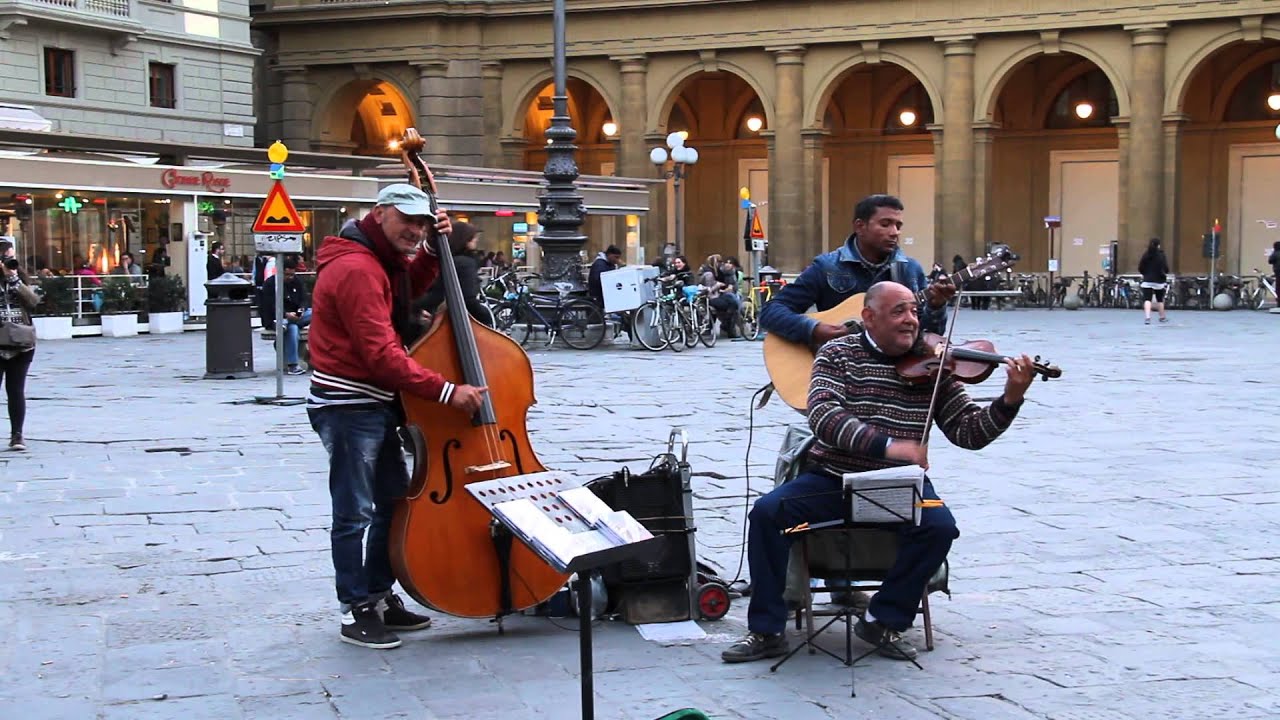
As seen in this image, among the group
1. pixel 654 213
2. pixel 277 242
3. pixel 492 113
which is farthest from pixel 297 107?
pixel 277 242

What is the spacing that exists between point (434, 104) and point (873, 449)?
3923 cm

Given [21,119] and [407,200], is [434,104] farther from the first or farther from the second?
[407,200]

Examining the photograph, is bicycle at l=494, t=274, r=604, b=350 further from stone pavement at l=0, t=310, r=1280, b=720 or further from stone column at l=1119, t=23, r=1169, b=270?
stone column at l=1119, t=23, r=1169, b=270

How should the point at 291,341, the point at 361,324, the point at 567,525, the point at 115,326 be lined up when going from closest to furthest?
the point at 567,525 → the point at 361,324 → the point at 291,341 → the point at 115,326

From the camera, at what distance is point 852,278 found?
645 cm

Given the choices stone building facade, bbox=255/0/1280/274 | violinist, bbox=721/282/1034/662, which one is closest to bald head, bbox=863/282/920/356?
violinist, bbox=721/282/1034/662

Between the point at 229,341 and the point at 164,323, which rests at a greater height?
the point at 229,341

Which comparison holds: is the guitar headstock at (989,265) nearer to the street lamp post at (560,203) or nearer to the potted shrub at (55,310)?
the street lamp post at (560,203)

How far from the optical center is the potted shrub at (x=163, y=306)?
28.7 meters

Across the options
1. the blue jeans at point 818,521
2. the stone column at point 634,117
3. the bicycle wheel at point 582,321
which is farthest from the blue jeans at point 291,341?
the stone column at point 634,117

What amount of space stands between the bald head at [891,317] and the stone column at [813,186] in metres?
35.2

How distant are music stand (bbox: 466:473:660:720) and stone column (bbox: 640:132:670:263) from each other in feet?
123

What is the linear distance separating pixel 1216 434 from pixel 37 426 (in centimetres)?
934

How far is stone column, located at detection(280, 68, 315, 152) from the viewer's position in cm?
4512
